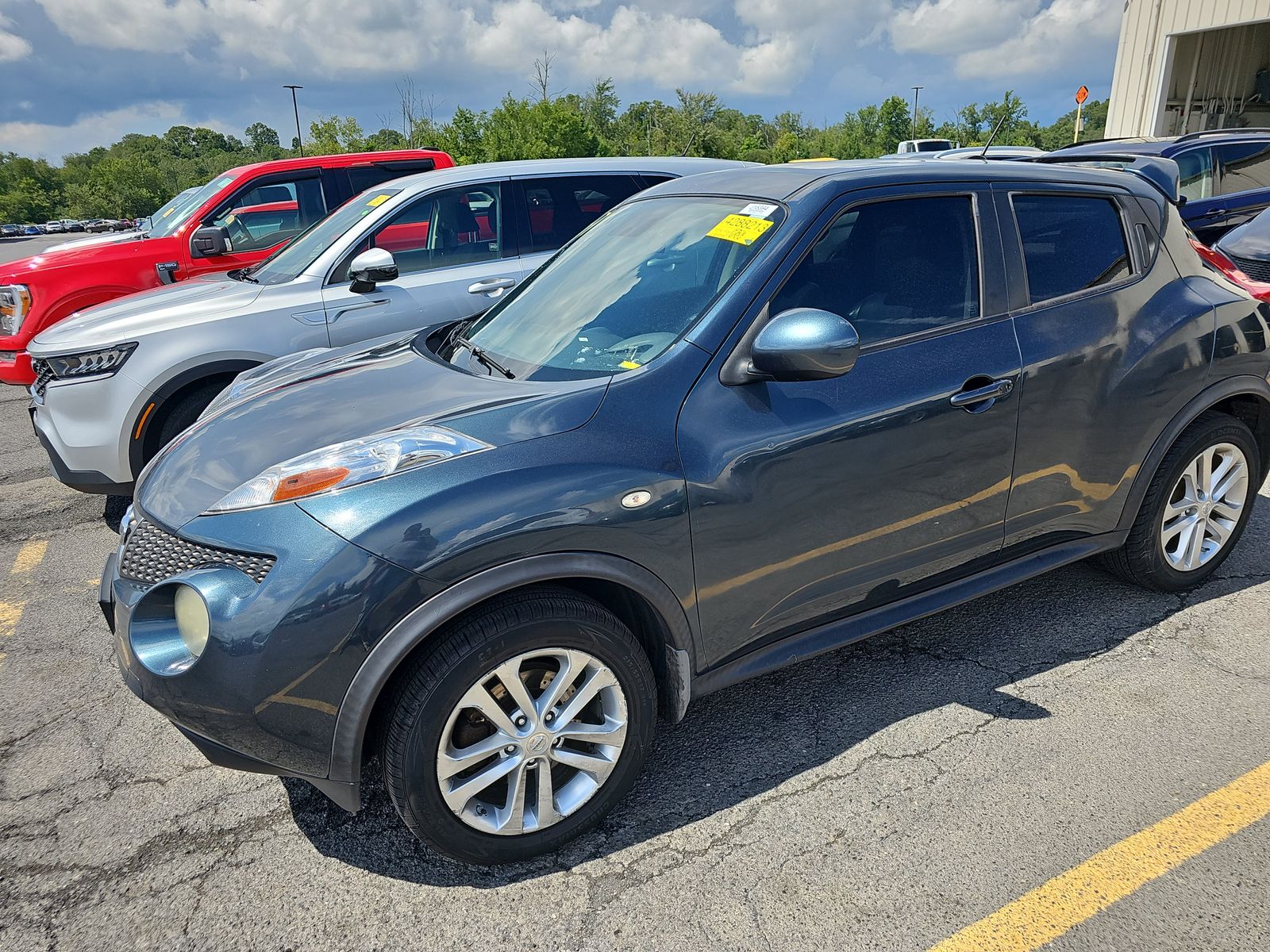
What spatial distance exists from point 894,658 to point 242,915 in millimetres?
2318

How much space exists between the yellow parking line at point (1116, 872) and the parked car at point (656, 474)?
2.80ft

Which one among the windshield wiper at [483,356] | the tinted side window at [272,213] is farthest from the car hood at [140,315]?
the windshield wiper at [483,356]

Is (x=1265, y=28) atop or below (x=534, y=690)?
atop

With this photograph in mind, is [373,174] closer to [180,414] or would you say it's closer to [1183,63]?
[180,414]

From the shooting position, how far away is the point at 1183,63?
2338 centimetres

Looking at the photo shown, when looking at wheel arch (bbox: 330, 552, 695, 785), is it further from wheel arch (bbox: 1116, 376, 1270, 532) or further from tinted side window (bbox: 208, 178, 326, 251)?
tinted side window (bbox: 208, 178, 326, 251)

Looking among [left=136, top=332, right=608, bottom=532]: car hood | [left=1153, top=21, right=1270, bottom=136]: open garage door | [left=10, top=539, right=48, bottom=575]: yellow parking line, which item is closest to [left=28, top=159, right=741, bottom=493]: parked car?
[left=10, top=539, right=48, bottom=575]: yellow parking line

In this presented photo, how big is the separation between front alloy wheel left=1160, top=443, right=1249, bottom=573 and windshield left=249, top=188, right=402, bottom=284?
14.8 feet

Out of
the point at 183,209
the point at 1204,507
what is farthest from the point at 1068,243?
the point at 183,209

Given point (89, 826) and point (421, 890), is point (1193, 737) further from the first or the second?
point (89, 826)

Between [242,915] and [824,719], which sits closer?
[242,915]

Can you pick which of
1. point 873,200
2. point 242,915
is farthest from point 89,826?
point 873,200

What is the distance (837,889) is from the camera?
2.27m

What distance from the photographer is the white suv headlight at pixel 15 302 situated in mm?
6668
